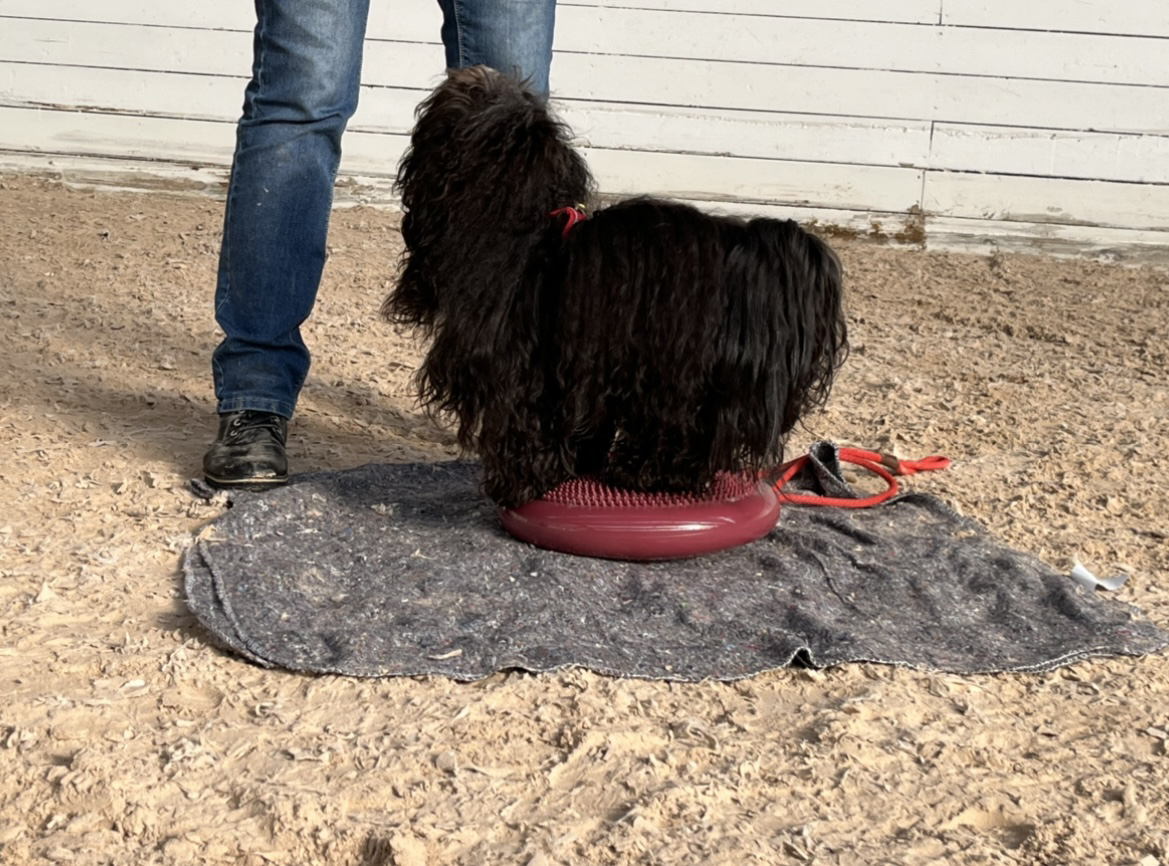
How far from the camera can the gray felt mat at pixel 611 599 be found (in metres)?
1.94

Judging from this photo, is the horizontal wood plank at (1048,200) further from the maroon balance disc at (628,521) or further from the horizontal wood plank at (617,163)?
the maroon balance disc at (628,521)

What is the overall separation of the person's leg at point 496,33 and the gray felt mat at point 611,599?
0.84 meters

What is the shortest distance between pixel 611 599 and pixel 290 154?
40.8 inches

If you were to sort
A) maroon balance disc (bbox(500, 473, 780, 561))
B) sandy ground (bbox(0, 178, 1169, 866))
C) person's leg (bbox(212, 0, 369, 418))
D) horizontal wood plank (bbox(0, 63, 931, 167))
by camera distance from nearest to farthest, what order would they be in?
sandy ground (bbox(0, 178, 1169, 866))
maroon balance disc (bbox(500, 473, 780, 561))
person's leg (bbox(212, 0, 369, 418))
horizontal wood plank (bbox(0, 63, 931, 167))

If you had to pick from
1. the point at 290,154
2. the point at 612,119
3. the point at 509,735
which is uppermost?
the point at 612,119

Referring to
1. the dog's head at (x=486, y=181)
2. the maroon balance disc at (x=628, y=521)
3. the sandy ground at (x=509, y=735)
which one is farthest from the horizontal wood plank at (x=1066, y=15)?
the maroon balance disc at (x=628, y=521)

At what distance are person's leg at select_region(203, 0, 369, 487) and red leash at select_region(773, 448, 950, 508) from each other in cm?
96

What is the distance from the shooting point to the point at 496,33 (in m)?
2.55

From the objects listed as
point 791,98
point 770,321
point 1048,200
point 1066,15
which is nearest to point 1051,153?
point 1048,200

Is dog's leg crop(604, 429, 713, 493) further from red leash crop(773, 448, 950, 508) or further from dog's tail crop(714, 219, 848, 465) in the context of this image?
red leash crop(773, 448, 950, 508)

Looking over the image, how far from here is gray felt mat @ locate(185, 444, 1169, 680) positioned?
194 cm

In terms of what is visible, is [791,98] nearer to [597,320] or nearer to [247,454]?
[247,454]

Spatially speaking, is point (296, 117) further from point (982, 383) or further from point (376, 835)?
point (982, 383)

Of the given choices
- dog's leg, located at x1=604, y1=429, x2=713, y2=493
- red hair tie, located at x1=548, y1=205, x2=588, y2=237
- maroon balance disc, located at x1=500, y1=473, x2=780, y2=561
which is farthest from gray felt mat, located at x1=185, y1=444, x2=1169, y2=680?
red hair tie, located at x1=548, y1=205, x2=588, y2=237
